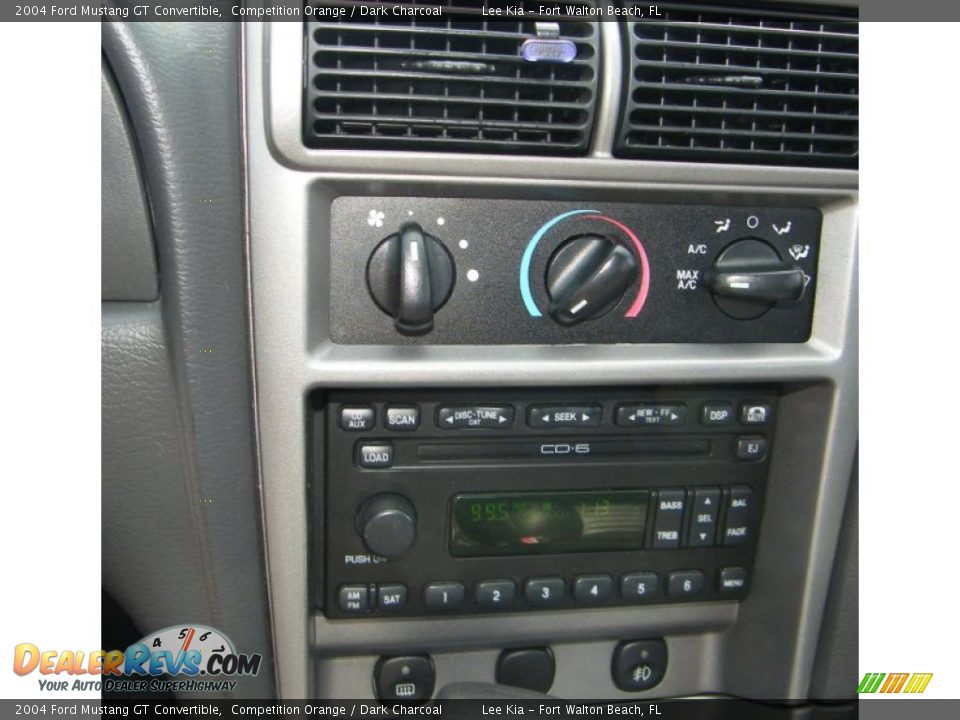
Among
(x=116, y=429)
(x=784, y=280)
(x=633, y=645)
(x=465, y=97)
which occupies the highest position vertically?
(x=465, y=97)

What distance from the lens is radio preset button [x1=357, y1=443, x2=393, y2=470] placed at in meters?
0.76

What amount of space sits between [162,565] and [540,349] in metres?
0.39

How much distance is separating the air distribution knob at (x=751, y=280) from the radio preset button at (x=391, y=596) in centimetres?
41

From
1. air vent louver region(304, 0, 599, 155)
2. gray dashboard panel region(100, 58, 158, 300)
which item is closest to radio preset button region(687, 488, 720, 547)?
Answer: air vent louver region(304, 0, 599, 155)

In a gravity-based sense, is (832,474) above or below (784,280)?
below

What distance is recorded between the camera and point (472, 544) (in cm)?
80

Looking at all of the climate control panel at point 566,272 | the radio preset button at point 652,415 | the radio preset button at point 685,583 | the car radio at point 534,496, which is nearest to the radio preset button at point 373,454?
the car radio at point 534,496

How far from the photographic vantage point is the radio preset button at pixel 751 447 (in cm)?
83

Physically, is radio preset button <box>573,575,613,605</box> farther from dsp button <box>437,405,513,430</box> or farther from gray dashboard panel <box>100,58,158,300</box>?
gray dashboard panel <box>100,58,158,300</box>

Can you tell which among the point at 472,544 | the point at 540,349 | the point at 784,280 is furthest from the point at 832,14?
the point at 472,544

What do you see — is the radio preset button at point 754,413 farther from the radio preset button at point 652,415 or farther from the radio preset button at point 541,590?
the radio preset button at point 541,590

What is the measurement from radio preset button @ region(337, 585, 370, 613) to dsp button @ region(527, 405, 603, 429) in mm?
227

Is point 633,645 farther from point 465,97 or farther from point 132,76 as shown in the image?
point 132,76
